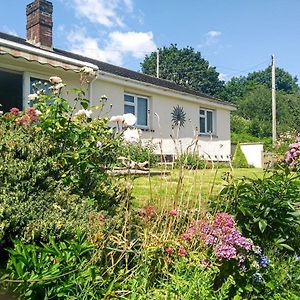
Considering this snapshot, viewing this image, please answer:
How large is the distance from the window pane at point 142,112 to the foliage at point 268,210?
12.1 m

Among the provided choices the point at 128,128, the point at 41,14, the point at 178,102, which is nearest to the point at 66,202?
the point at 128,128

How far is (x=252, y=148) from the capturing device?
20484mm

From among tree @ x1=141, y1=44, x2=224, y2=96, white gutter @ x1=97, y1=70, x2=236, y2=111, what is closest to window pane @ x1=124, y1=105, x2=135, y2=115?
white gutter @ x1=97, y1=70, x2=236, y2=111

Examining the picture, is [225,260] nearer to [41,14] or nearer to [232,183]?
[232,183]

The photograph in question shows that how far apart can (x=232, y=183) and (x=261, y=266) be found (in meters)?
0.86

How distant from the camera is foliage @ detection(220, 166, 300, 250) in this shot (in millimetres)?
3172

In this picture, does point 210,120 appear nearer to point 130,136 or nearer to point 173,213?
point 130,136

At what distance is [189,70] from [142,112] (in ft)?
161

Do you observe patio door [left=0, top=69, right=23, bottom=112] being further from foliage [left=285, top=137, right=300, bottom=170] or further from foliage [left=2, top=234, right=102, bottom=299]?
foliage [left=2, top=234, right=102, bottom=299]

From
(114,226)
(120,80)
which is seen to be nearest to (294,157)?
(114,226)

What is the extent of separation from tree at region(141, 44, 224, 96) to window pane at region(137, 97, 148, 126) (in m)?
47.5

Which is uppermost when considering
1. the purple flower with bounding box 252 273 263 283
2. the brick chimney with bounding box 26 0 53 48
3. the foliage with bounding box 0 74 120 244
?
the brick chimney with bounding box 26 0 53 48

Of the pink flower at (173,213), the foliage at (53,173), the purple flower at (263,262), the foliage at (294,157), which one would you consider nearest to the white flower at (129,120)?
the foliage at (53,173)

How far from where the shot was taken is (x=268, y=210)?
3.14 m
